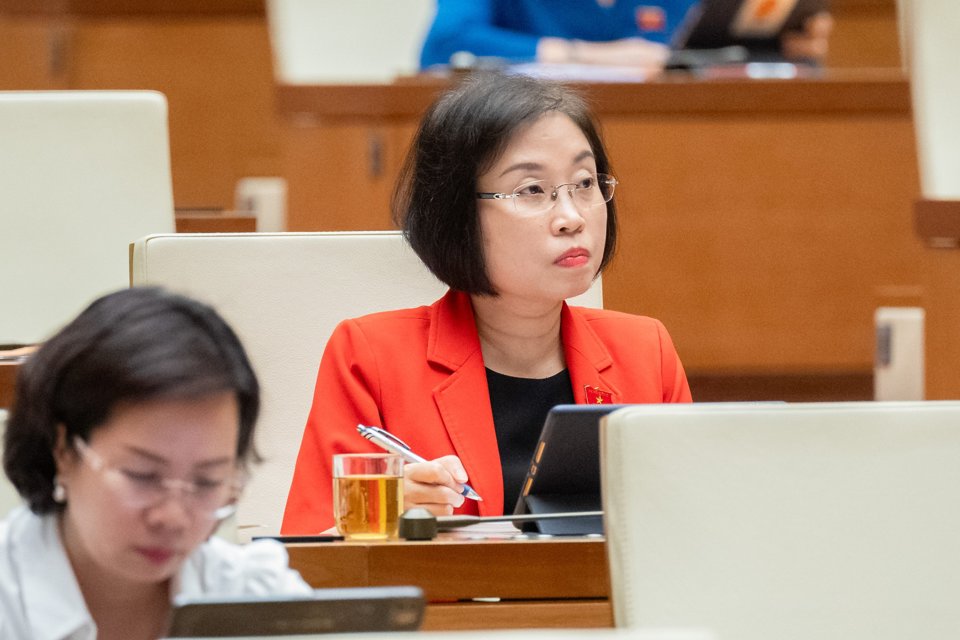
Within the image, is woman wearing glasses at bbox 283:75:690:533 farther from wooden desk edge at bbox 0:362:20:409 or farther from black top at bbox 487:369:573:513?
wooden desk edge at bbox 0:362:20:409

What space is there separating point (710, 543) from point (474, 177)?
0.86m

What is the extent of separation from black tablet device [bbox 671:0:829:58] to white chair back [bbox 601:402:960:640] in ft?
7.29

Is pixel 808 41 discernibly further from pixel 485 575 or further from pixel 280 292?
pixel 485 575

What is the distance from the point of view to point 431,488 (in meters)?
1.77

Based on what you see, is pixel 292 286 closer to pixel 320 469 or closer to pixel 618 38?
pixel 320 469

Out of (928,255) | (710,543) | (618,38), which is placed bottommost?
(710,543)

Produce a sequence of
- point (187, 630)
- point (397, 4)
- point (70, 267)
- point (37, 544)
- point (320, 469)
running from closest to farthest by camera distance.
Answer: point (187, 630), point (37, 544), point (320, 469), point (70, 267), point (397, 4)

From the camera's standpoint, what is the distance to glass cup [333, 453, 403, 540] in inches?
63.1

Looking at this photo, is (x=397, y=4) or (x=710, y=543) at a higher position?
(x=397, y=4)

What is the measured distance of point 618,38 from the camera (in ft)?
13.3

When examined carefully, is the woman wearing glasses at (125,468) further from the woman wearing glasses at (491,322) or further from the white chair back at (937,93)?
the white chair back at (937,93)

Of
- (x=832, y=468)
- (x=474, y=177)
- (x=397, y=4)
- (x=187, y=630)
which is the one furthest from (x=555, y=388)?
(x=397, y=4)

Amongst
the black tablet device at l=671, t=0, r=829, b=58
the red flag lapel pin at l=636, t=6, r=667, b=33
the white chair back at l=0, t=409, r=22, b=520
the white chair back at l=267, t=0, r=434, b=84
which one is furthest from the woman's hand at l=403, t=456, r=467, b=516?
the white chair back at l=267, t=0, r=434, b=84

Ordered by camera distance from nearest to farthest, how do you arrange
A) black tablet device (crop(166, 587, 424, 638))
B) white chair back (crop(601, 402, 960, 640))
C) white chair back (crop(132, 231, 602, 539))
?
black tablet device (crop(166, 587, 424, 638)), white chair back (crop(601, 402, 960, 640)), white chair back (crop(132, 231, 602, 539))
